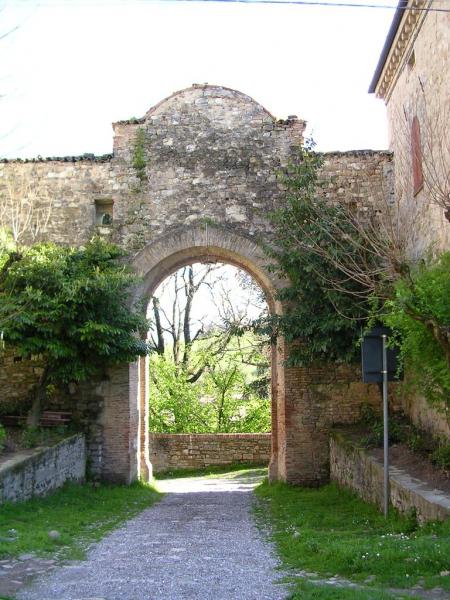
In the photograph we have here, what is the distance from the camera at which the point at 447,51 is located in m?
10.4

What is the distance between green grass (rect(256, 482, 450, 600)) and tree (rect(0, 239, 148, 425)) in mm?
4570

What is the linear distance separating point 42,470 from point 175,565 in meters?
5.01

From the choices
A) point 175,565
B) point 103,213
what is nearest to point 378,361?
point 175,565

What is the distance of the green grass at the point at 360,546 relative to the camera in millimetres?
5613

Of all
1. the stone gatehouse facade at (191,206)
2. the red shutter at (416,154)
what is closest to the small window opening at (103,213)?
the stone gatehouse facade at (191,206)

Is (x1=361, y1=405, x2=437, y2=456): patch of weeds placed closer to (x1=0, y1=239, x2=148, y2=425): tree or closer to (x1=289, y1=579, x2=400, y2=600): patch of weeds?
(x1=0, y1=239, x2=148, y2=425): tree

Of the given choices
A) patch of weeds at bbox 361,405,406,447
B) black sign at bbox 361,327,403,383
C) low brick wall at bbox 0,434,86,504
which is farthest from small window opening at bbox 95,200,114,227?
black sign at bbox 361,327,403,383

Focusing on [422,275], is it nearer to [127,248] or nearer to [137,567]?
[137,567]

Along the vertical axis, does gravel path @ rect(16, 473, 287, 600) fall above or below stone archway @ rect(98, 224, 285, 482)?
below

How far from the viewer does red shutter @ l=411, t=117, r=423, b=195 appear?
12047mm

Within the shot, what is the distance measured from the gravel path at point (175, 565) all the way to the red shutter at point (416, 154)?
6.24 meters

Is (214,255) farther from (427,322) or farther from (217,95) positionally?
(427,322)

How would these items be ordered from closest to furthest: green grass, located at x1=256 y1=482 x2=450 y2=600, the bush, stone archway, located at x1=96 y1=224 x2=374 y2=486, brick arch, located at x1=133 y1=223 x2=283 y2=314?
green grass, located at x1=256 y1=482 x2=450 y2=600, the bush, stone archway, located at x1=96 y1=224 x2=374 y2=486, brick arch, located at x1=133 y1=223 x2=283 y2=314

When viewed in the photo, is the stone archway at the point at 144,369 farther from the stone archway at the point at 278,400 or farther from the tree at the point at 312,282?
the tree at the point at 312,282
